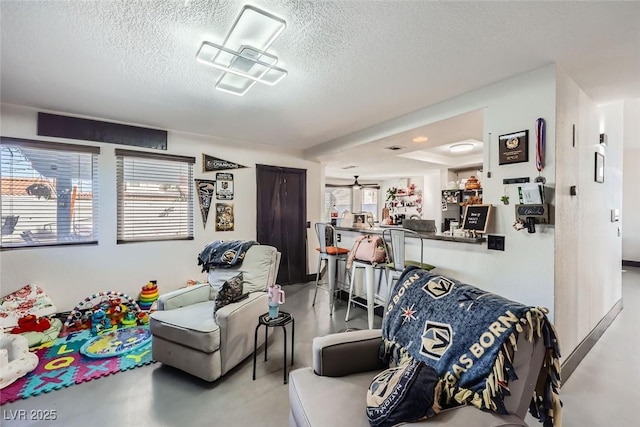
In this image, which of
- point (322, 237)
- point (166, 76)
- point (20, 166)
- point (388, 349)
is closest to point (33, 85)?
point (20, 166)

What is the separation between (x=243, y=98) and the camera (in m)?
2.90

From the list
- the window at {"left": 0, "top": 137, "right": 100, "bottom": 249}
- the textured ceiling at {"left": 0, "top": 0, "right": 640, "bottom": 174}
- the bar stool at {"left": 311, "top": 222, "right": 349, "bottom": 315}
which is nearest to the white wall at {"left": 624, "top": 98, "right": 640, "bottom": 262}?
the textured ceiling at {"left": 0, "top": 0, "right": 640, "bottom": 174}


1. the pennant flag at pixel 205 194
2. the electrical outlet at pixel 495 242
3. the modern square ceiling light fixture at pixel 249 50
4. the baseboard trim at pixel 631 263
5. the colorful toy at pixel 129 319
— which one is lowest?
the colorful toy at pixel 129 319

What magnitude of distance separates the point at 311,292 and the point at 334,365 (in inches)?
120

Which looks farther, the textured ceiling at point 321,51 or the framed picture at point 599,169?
the framed picture at point 599,169

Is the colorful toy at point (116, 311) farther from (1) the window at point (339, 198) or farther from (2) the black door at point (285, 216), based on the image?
(1) the window at point (339, 198)

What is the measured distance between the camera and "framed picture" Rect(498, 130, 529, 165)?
7.38 feet

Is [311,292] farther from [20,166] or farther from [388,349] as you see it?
[20,166]

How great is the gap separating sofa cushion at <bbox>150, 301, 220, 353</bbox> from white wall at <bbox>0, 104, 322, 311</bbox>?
168 centimetres

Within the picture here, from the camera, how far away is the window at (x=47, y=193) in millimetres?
3076

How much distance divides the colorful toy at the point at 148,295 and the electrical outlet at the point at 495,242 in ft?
12.8

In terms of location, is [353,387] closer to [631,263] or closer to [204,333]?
[204,333]

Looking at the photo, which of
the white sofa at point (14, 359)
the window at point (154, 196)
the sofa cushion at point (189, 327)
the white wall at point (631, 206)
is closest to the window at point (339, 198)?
the window at point (154, 196)

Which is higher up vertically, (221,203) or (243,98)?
(243,98)
